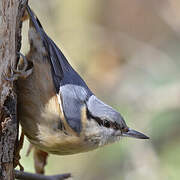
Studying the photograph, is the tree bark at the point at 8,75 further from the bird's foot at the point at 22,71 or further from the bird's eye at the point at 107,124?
the bird's eye at the point at 107,124

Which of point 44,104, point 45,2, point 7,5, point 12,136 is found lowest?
point 12,136

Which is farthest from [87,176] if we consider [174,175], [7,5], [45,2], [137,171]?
[7,5]

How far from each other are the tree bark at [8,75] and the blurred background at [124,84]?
4.58ft

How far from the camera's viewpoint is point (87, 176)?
497 centimetres

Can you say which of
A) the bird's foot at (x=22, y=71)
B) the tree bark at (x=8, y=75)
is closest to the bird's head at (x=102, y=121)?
the bird's foot at (x=22, y=71)

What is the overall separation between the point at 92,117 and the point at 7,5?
3.35 feet

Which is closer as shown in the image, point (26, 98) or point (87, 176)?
point (26, 98)

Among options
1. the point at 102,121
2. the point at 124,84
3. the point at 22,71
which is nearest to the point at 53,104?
the point at 22,71

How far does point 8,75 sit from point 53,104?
1.32 ft

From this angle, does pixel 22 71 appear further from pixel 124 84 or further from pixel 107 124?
pixel 124 84

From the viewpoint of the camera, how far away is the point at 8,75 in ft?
8.08

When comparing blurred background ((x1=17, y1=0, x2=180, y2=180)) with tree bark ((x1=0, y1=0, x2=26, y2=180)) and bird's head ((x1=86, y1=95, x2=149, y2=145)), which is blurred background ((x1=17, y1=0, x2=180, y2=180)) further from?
tree bark ((x1=0, y1=0, x2=26, y2=180))

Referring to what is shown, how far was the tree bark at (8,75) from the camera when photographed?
2406mm

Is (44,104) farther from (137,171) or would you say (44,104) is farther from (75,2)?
(75,2)
